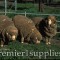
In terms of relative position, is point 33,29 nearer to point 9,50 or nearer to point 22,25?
point 22,25

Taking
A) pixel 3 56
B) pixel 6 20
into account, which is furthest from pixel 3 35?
pixel 3 56

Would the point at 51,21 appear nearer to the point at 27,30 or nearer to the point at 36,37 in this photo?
the point at 36,37

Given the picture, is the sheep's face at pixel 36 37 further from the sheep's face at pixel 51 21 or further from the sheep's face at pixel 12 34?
the sheep's face at pixel 12 34

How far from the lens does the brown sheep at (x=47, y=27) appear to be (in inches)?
428

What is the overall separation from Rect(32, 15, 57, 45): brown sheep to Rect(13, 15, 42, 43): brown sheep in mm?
316

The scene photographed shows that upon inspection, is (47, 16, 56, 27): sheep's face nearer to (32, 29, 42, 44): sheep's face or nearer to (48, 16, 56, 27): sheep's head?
(48, 16, 56, 27): sheep's head

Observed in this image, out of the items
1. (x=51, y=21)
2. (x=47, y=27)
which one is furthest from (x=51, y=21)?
(x=47, y=27)

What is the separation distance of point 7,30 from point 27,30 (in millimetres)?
799

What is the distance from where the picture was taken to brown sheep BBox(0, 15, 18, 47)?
10195mm

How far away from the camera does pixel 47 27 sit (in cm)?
1100

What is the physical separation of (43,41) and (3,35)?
1563 millimetres

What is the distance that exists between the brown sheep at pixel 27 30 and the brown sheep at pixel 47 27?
316 mm

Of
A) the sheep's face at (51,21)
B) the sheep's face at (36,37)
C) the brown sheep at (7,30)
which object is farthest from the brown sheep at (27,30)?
the sheep's face at (51,21)

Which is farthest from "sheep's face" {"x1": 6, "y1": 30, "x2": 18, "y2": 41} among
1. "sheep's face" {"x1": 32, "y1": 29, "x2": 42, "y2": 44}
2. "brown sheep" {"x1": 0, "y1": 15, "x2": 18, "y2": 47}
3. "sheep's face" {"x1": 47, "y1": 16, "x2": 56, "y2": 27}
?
"sheep's face" {"x1": 47, "y1": 16, "x2": 56, "y2": 27}
